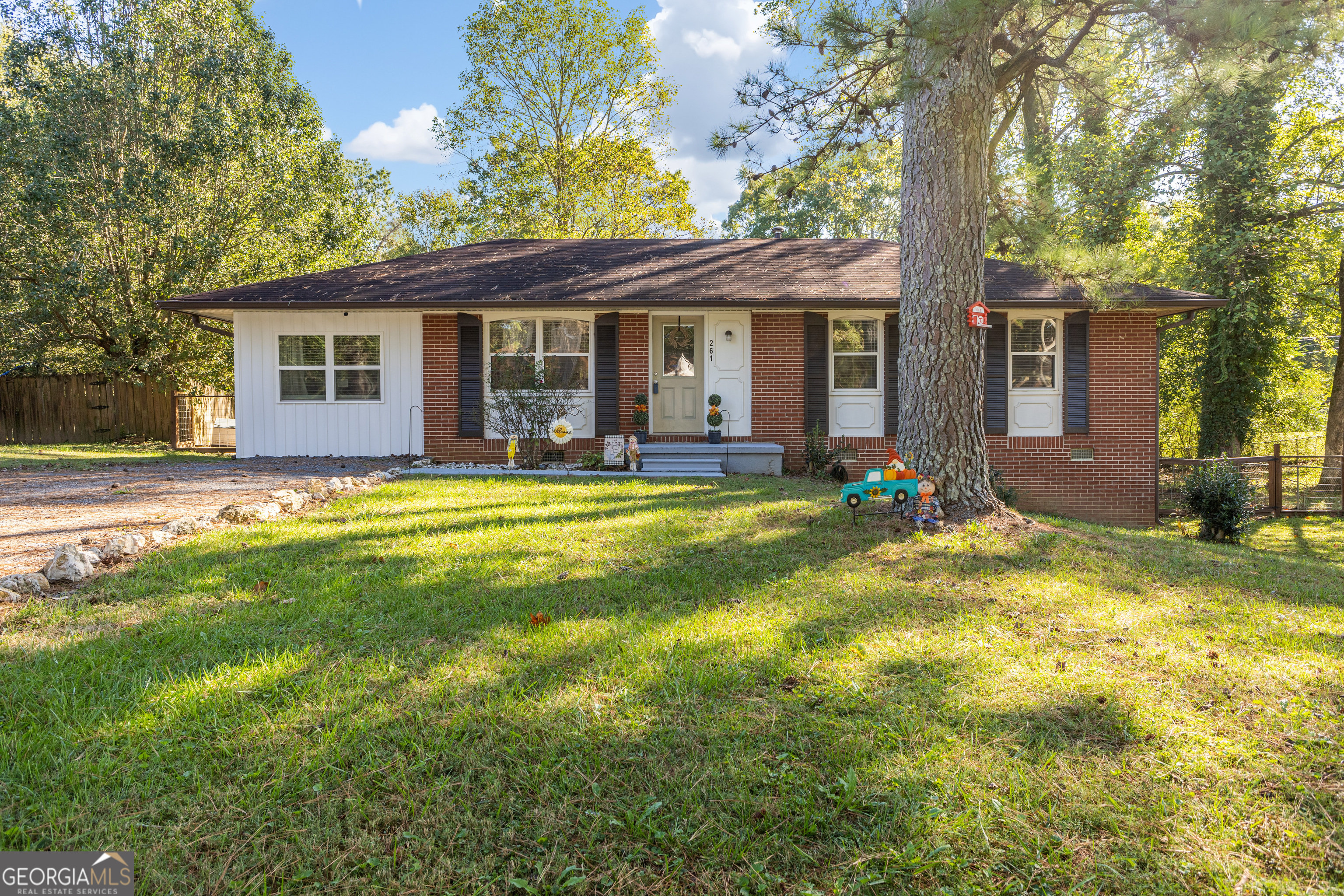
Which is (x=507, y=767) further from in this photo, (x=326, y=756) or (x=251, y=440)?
(x=251, y=440)

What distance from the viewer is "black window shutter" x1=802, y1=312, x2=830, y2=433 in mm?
11445

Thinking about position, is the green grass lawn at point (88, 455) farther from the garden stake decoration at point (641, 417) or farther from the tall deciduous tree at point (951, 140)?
the tall deciduous tree at point (951, 140)

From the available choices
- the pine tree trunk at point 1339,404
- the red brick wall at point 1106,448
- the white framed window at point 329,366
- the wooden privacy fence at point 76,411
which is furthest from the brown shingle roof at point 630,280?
the wooden privacy fence at point 76,411

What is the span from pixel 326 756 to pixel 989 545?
430 cm

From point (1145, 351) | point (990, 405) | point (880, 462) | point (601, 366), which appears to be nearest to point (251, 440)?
point (601, 366)

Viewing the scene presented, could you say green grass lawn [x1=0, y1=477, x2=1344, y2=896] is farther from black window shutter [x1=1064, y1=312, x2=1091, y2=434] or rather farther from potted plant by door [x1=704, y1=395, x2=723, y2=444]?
black window shutter [x1=1064, y1=312, x2=1091, y2=434]

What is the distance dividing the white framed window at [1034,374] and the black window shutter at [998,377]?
0.27ft

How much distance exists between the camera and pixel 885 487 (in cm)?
508

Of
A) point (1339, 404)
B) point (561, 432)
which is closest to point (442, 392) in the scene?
point (561, 432)

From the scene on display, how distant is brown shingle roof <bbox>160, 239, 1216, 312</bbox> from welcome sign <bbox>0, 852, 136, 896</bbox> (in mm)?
9667

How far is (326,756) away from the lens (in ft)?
7.14

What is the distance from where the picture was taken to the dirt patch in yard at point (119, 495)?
4.80 m

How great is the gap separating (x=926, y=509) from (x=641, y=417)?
6.70 metres

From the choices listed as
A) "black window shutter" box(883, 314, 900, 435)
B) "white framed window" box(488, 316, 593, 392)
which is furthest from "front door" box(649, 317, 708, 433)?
"black window shutter" box(883, 314, 900, 435)
